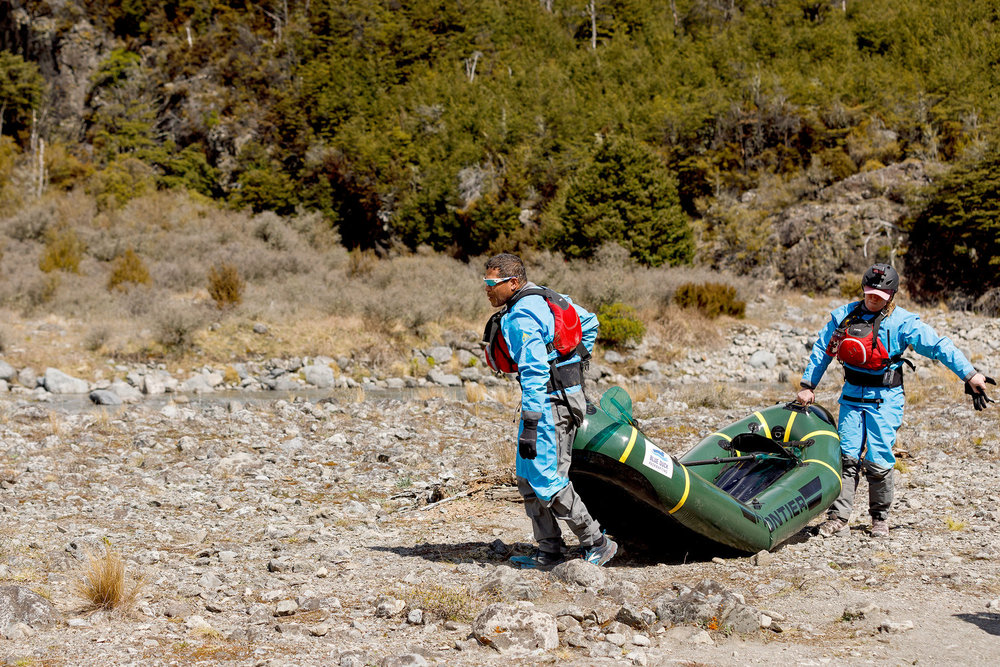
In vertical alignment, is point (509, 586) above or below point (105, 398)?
above

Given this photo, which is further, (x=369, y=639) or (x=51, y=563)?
(x=51, y=563)

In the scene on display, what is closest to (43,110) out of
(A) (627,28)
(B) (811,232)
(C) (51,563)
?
(A) (627,28)

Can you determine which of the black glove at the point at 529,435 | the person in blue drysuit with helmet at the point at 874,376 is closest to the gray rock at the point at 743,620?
the black glove at the point at 529,435

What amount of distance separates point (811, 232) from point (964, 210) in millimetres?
4533

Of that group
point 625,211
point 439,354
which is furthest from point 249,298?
point 625,211

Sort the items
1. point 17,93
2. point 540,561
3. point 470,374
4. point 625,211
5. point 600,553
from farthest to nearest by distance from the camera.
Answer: point 17,93
point 625,211
point 470,374
point 540,561
point 600,553

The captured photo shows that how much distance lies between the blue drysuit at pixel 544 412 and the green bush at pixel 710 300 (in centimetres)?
1797

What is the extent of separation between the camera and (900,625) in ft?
12.1

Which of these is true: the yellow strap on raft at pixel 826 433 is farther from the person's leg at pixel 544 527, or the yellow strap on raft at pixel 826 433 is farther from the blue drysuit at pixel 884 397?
the person's leg at pixel 544 527

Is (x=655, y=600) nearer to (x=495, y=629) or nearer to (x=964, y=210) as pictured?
(x=495, y=629)

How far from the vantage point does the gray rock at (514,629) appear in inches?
141

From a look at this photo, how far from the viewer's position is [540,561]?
4.98 meters

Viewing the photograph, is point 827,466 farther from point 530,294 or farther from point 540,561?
point 530,294

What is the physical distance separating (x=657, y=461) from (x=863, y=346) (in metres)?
1.62
